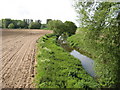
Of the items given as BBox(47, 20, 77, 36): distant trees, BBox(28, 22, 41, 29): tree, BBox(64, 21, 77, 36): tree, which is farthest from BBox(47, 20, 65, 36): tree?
BBox(28, 22, 41, 29): tree

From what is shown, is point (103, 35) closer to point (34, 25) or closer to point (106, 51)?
point (106, 51)

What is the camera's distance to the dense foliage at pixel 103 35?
29.9 ft

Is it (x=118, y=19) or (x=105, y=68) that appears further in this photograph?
(x=105, y=68)

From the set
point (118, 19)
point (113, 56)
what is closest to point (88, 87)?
point (113, 56)

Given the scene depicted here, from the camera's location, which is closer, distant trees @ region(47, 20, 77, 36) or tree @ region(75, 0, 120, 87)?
tree @ region(75, 0, 120, 87)

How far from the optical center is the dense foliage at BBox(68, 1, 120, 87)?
911 cm

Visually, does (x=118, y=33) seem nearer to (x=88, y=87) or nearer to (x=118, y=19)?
(x=118, y=19)

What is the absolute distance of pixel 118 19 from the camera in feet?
29.5

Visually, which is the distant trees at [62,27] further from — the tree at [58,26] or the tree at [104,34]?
the tree at [104,34]

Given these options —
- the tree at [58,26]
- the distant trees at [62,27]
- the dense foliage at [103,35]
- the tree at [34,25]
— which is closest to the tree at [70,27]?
the distant trees at [62,27]

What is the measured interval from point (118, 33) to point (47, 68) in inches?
253

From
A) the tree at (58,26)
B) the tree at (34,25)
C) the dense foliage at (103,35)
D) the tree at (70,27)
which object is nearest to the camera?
the dense foliage at (103,35)

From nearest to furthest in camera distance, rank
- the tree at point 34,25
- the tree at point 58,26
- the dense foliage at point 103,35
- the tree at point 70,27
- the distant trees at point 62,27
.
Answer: the dense foliage at point 103,35 < the tree at point 58,26 < the distant trees at point 62,27 < the tree at point 70,27 < the tree at point 34,25

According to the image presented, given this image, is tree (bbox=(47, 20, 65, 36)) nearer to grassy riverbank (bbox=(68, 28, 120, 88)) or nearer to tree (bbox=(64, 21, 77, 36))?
tree (bbox=(64, 21, 77, 36))
